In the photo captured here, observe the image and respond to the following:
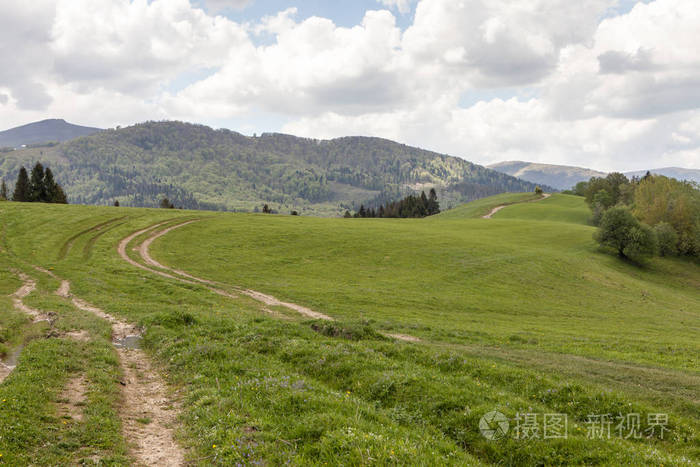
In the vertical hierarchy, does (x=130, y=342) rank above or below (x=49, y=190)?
below

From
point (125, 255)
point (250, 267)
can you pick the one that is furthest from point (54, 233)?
point (250, 267)

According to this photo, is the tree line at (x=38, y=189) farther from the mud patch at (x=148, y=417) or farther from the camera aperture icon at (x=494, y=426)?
the camera aperture icon at (x=494, y=426)

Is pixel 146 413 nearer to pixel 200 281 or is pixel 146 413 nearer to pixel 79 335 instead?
pixel 79 335

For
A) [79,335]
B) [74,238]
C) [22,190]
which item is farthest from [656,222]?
[22,190]

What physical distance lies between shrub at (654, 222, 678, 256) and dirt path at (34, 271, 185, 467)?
290 ft

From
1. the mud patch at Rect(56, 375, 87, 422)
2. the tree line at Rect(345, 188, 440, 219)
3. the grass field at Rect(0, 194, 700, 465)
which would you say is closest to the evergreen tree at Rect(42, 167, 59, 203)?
the grass field at Rect(0, 194, 700, 465)

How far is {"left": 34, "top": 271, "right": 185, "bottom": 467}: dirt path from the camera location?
9.30 metres

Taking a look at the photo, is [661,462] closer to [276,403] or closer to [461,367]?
[461,367]

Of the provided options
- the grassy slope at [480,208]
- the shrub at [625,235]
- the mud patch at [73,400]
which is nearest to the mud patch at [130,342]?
the mud patch at [73,400]

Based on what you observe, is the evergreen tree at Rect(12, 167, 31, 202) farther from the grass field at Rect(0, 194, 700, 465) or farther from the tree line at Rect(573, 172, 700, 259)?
the tree line at Rect(573, 172, 700, 259)

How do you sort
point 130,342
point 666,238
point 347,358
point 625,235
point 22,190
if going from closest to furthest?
point 347,358, point 130,342, point 625,235, point 666,238, point 22,190

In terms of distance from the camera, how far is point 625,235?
219 feet

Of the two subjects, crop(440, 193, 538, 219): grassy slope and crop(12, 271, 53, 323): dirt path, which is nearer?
crop(12, 271, 53, 323): dirt path

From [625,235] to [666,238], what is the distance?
14737 millimetres
